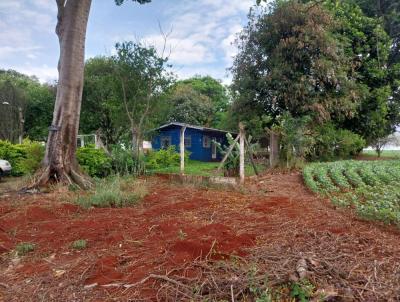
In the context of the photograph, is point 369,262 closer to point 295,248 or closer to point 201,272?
point 295,248

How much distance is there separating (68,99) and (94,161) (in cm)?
253

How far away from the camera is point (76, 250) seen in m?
3.58

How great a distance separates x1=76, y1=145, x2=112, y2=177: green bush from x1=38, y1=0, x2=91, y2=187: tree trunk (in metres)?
1.76

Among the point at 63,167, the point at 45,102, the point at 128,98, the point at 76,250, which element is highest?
the point at 45,102

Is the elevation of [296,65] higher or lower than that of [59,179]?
higher

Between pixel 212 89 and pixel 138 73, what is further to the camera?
pixel 212 89

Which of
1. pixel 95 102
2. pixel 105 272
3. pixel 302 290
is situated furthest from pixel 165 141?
pixel 302 290

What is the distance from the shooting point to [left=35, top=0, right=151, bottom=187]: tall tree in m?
7.80

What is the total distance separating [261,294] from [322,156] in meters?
13.7

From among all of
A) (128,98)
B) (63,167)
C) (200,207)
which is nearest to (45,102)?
(128,98)

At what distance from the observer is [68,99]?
7969mm

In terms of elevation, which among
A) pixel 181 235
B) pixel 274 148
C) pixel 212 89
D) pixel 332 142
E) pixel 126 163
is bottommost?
pixel 181 235

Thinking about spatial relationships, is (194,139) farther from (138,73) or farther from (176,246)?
(176,246)

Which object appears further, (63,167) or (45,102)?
(45,102)
